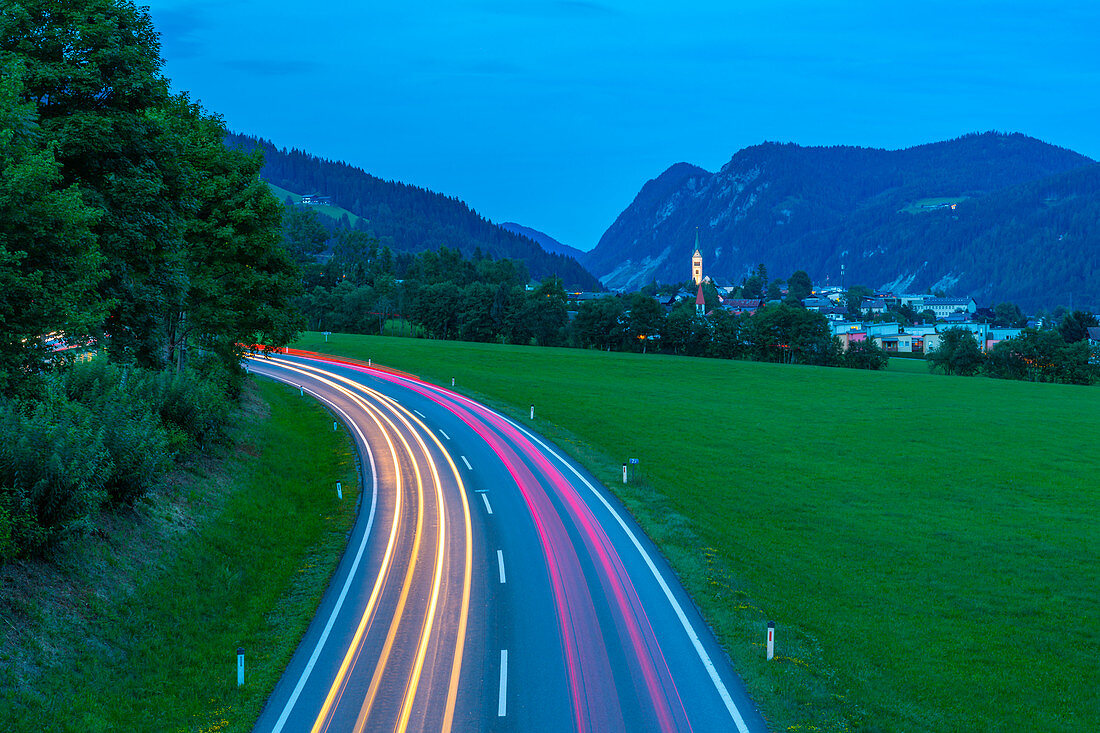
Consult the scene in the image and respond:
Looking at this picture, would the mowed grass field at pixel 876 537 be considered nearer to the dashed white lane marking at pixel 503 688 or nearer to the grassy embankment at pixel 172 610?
the dashed white lane marking at pixel 503 688

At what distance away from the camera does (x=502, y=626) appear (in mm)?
18953

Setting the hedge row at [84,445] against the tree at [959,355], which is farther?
the tree at [959,355]

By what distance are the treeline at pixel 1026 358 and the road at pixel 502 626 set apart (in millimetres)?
98209

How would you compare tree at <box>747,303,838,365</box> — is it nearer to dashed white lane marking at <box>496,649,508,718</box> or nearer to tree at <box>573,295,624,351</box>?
tree at <box>573,295,624,351</box>

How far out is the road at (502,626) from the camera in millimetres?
14938

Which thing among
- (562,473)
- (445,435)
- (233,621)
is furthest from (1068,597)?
(445,435)

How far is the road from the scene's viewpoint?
588 inches

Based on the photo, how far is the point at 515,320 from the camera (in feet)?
431

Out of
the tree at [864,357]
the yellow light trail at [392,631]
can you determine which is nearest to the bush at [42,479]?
the yellow light trail at [392,631]

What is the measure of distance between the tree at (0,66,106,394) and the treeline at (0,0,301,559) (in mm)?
47

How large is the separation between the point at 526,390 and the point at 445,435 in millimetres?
22249

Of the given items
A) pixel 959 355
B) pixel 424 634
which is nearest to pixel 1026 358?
pixel 959 355

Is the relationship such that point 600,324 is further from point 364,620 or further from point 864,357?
point 364,620

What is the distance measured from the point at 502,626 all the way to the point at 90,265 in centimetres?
1535
